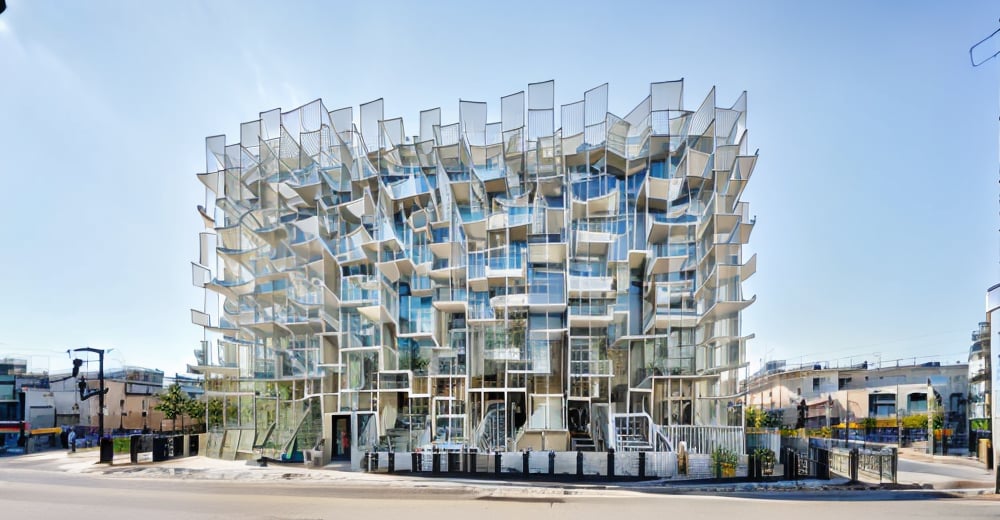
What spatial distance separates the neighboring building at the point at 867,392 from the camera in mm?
66500

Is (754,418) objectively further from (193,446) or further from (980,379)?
(193,446)

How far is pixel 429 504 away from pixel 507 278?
1959 centimetres

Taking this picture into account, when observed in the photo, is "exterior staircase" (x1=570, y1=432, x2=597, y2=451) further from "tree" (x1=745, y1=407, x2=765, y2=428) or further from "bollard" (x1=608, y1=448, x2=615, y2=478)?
"tree" (x1=745, y1=407, x2=765, y2=428)

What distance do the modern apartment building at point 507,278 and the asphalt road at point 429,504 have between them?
13.2 metres

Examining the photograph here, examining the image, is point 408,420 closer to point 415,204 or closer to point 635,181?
point 415,204

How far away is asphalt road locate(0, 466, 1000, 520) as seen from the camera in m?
17.7

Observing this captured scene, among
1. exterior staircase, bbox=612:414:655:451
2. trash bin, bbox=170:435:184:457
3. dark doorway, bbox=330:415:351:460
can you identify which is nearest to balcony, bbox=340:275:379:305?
dark doorway, bbox=330:415:351:460

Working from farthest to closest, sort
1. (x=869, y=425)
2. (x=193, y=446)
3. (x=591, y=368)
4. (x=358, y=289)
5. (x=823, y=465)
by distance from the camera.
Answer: (x=869, y=425) < (x=193, y=446) < (x=358, y=289) < (x=591, y=368) < (x=823, y=465)

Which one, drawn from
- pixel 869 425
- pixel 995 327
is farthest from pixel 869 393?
pixel 995 327

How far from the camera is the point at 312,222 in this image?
4188 cm

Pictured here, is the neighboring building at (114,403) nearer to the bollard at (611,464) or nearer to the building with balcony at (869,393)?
the bollard at (611,464)

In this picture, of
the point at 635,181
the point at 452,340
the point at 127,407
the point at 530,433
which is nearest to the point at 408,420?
the point at 452,340

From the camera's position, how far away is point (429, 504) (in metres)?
19.8

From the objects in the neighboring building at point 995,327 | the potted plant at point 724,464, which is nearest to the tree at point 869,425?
the neighboring building at point 995,327
